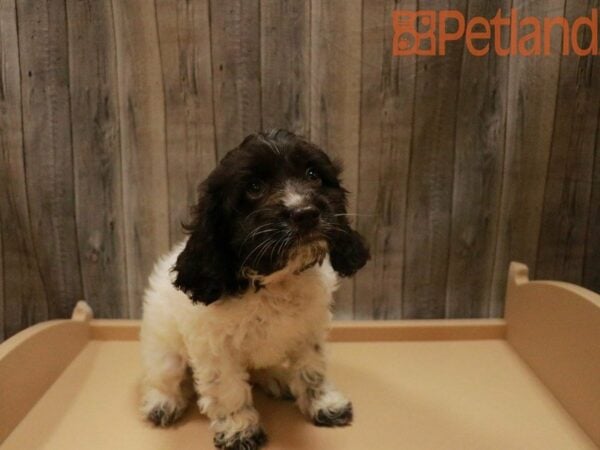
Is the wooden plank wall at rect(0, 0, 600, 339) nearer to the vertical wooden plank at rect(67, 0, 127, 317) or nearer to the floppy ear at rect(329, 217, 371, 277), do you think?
the vertical wooden plank at rect(67, 0, 127, 317)

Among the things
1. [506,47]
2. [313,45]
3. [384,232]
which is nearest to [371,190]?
[384,232]

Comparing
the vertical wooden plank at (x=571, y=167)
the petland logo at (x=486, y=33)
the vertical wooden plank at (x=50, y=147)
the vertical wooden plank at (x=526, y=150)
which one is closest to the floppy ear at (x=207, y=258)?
the vertical wooden plank at (x=50, y=147)

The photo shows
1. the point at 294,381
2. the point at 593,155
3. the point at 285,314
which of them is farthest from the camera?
the point at 593,155

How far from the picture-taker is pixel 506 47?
205 cm

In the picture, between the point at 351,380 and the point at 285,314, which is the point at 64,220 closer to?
the point at 285,314

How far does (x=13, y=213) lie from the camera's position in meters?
2.17

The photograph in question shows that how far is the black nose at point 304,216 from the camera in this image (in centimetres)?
130

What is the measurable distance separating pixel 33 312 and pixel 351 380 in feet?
4.58

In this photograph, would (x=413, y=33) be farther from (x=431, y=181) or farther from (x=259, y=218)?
(x=259, y=218)

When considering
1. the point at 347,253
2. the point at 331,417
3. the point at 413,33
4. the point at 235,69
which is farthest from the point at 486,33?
the point at 331,417

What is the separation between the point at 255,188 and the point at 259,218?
0.11 meters

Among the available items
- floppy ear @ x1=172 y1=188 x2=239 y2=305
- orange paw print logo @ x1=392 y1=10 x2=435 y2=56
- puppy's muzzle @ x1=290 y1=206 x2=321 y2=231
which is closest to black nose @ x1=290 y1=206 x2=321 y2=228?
puppy's muzzle @ x1=290 y1=206 x2=321 y2=231

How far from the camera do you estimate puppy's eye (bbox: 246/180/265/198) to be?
1.42 meters

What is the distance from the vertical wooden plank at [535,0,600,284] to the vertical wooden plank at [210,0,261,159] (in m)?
1.21
